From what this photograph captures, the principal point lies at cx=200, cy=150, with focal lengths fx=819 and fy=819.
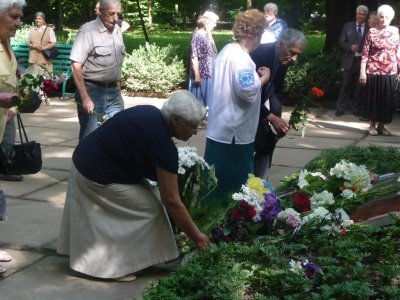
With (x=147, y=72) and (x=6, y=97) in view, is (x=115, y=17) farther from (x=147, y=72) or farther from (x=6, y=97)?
(x=147, y=72)

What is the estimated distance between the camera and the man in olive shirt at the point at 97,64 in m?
8.00

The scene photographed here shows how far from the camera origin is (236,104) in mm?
Result: 6738

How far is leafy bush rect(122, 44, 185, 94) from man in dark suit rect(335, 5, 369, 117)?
12.9ft

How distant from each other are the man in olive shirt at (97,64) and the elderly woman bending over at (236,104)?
61.5 inches

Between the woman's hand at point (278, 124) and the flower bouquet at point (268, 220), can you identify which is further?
the woman's hand at point (278, 124)

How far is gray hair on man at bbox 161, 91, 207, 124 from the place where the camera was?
522 centimetres

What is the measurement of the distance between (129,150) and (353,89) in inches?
381

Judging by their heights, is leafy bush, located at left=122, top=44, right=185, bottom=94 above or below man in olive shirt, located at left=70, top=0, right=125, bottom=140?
below

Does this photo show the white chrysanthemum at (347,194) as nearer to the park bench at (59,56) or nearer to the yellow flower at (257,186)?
the yellow flower at (257,186)

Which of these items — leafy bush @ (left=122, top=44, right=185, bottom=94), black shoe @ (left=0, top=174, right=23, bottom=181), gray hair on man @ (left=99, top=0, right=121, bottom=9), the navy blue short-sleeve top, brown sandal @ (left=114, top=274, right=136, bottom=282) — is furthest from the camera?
leafy bush @ (left=122, top=44, right=185, bottom=94)

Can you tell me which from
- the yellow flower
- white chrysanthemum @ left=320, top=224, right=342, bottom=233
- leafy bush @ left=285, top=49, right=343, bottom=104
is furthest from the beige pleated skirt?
leafy bush @ left=285, top=49, right=343, bottom=104

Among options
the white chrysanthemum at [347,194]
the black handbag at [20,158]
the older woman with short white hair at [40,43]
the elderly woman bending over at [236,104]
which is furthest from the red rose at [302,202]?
the older woman with short white hair at [40,43]

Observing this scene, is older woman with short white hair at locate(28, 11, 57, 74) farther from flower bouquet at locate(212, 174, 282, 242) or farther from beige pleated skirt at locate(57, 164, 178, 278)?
flower bouquet at locate(212, 174, 282, 242)

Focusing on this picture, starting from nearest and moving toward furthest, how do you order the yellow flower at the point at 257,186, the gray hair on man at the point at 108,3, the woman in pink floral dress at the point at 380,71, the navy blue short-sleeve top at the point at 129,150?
1. the navy blue short-sleeve top at the point at 129,150
2. the yellow flower at the point at 257,186
3. the gray hair on man at the point at 108,3
4. the woman in pink floral dress at the point at 380,71
